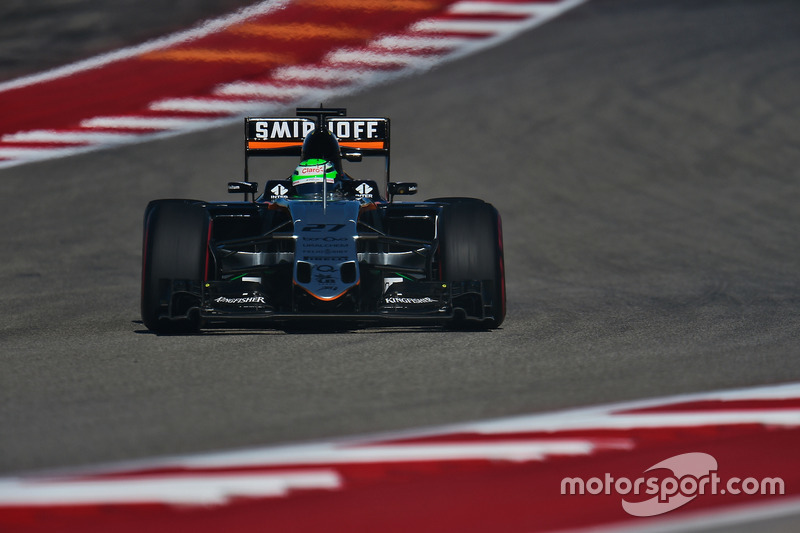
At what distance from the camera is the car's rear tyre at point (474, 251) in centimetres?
759

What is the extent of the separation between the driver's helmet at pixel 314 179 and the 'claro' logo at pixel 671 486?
449 cm

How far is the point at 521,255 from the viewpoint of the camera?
11133 millimetres

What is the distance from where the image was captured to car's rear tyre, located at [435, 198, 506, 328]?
759 cm

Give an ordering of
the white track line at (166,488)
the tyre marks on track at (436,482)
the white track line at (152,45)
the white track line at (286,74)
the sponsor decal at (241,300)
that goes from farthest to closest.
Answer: the white track line at (152,45)
the white track line at (286,74)
the sponsor decal at (241,300)
the white track line at (166,488)
the tyre marks on track at (436,482)

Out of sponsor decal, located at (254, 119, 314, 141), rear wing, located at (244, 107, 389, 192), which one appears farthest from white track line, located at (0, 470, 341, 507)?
sponsor decal, located at (254, 119, 314, 141)

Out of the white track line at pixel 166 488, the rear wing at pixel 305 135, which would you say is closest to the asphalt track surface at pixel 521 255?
the white track line at pixel 166 488

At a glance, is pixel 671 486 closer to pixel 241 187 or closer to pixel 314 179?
pixel 314 179

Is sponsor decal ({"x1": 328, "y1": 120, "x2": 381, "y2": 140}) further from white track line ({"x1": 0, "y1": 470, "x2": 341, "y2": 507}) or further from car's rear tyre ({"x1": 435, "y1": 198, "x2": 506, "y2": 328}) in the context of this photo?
white track line ({"x1": 0, "y1": 470, "x2": 341, "y2": 507})

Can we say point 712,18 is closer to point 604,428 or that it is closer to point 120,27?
point 120,27

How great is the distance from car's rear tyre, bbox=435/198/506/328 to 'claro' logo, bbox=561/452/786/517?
3.18 meters

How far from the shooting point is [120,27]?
17359mm

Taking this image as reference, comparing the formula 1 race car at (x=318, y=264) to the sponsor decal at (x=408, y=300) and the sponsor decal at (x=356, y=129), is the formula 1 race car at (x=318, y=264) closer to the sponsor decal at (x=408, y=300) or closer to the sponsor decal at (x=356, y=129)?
the sponsor decal at (x=408, y=300)

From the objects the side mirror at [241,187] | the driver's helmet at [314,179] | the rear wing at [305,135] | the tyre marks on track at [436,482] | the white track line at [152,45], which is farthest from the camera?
the white track line at [152,45]

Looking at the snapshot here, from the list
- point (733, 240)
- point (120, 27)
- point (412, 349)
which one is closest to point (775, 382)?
point (412, 349)
